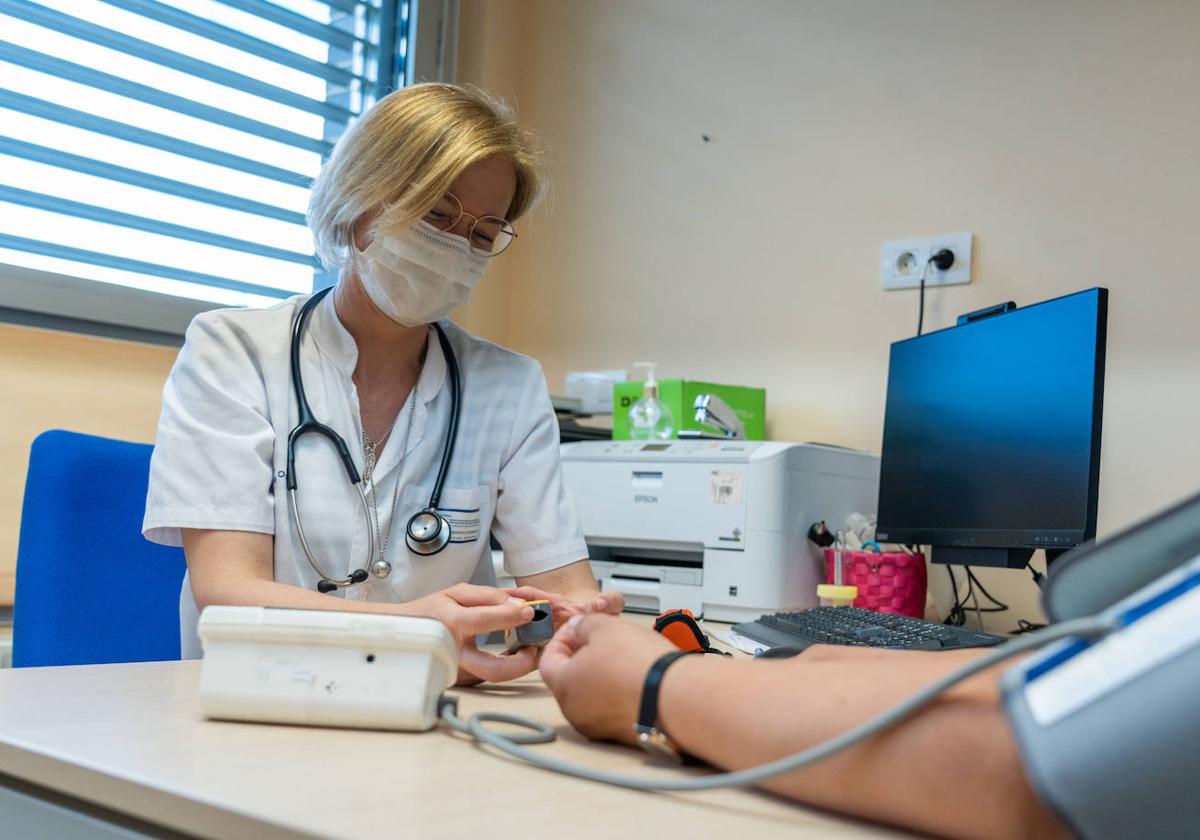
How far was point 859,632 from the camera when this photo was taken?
1.28 m

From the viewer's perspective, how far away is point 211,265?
2.43 metres

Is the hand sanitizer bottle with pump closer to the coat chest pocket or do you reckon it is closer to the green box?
the green box

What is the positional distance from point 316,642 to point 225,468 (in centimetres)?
56

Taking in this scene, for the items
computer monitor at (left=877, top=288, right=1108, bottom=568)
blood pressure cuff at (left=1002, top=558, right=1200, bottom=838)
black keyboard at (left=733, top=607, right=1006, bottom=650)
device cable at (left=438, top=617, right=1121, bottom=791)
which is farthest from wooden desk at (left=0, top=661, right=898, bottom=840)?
computer monitor at (left=877, top=288, right=1108, bottom=568)

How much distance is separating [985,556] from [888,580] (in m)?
0.31

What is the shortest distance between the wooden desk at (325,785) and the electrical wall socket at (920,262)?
167cm

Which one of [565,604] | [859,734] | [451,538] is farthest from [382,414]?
[859,734]

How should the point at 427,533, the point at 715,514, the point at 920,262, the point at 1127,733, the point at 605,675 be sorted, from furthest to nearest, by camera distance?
the point at 920,262, the point at 715,514, the point at 427,533, the point at 605,675, the point at 1127,733

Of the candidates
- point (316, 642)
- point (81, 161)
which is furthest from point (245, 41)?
point (316, 642)

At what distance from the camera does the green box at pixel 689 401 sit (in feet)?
7.72

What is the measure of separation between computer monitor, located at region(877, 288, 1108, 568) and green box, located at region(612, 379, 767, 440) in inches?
21.0

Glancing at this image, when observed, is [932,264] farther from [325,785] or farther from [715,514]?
[325,785]

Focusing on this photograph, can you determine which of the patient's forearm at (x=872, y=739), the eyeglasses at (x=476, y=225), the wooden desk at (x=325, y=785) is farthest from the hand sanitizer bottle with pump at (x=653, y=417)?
the patient's forearm at (x=872, y=739)

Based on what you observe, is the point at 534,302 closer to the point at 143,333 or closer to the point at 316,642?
the point at 143,333
